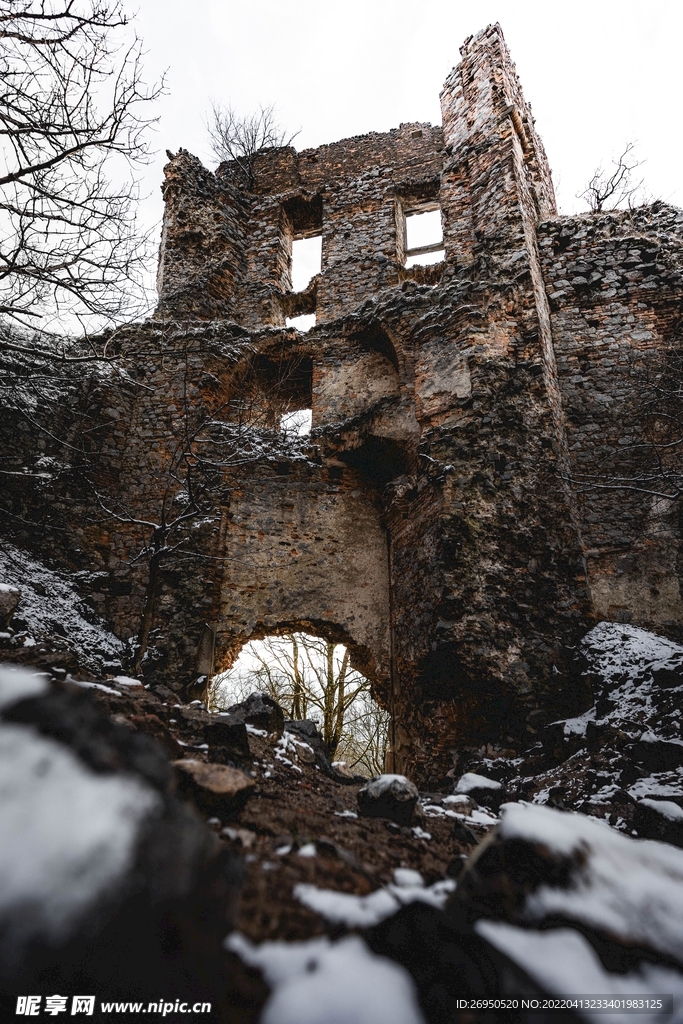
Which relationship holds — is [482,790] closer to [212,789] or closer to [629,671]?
[629,671]

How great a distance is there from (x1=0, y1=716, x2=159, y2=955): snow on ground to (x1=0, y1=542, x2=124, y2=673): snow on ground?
508 cm

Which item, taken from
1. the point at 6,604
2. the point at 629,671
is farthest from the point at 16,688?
the point at 629,671

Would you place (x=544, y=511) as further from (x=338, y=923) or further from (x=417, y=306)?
(x=338, y=923)

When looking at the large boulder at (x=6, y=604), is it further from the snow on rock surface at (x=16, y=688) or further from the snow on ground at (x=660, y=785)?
the snow on ground at (x=660, y=785)

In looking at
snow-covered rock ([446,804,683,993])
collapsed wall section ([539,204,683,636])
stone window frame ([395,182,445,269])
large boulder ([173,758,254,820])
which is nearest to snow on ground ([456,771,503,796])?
collapsed wall section ([539,204,683,636])

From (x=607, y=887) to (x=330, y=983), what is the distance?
0.70 meters

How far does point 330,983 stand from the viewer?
945 mm

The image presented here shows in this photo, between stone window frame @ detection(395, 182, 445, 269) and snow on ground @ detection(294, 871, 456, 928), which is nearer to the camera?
snow on ground @ detection(294, 871, 456, 928)

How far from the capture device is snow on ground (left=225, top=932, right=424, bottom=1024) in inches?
35.4

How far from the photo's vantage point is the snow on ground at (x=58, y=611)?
556 cm

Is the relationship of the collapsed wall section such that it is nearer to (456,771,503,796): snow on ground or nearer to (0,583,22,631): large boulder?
(456,771,503,796): snow on ground

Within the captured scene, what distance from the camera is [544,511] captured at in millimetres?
5160

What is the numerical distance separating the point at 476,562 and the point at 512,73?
336 inches

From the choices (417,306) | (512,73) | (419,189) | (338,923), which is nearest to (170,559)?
(417,306)
